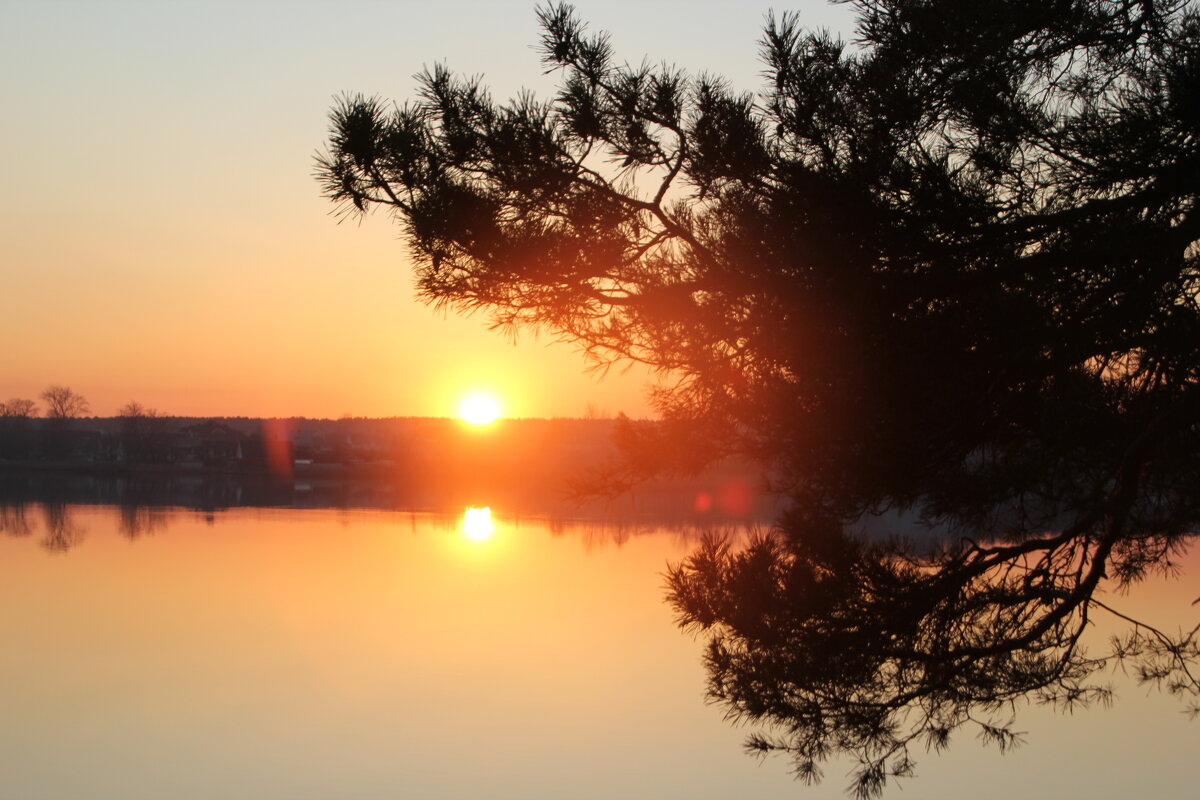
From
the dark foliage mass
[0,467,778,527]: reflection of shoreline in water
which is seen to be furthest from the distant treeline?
the dark foliage mass

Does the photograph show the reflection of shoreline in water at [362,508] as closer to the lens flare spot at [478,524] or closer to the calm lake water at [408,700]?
the lens flare spot at [478,524]

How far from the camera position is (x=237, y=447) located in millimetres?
46031

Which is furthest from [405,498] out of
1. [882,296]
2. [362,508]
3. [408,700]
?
[882,296]

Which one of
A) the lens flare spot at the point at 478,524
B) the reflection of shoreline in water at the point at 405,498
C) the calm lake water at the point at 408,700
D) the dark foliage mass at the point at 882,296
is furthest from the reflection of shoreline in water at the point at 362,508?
the dark foliage mass at the point at 882,296

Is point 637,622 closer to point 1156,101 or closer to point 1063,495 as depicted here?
point 1063,495

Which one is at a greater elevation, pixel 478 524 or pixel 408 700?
pixel 478 524

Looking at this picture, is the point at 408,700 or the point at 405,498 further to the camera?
the point at 405,498

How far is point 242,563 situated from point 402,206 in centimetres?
881

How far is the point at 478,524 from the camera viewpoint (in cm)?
1552

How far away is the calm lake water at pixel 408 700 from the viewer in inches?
181

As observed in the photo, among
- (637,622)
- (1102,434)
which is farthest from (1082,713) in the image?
(1102,434)

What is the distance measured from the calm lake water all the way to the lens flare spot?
3185 millimetres

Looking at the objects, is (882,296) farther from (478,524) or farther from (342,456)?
(342,456)

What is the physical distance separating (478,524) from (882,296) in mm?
13529
